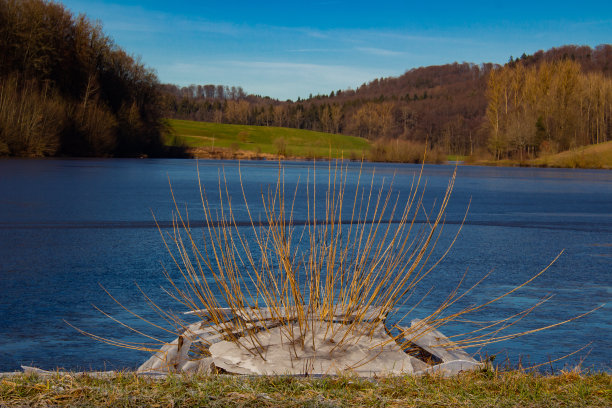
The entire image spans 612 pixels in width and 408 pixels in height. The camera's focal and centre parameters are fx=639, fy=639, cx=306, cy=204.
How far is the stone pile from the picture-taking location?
437cm

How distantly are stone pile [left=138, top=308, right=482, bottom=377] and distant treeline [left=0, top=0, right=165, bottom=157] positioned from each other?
143 ft

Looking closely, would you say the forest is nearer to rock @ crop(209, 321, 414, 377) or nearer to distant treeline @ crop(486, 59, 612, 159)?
distant treeline @ crop(486, 59, 612, 159)

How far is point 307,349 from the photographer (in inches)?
182

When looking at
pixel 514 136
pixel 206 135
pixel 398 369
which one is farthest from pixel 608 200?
pixel 206 135

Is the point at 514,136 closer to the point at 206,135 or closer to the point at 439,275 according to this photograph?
the point at 206,135

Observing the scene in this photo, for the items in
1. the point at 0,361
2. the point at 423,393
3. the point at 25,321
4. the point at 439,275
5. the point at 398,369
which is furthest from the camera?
the point at 439,275

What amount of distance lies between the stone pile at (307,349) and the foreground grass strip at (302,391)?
35cm

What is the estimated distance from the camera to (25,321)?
594 centimetres

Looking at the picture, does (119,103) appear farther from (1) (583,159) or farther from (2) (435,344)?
(2) (435,344)

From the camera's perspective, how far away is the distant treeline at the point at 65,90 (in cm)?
4659

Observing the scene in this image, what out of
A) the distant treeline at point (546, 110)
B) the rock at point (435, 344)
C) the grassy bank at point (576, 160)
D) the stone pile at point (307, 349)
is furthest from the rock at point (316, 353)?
the distant treeline at point (546, 110)

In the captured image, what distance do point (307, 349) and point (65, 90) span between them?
60.8m

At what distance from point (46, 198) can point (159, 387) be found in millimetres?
16108

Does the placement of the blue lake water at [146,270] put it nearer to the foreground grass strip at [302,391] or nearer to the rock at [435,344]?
the rock at [435,344]
